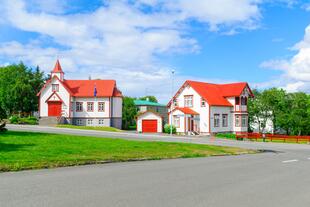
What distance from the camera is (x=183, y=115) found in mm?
54250

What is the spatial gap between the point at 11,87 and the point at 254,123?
48125 mm

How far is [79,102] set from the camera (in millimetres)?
60656

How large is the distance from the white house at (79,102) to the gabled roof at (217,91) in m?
13.0

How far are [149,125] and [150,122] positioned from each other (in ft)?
1.65

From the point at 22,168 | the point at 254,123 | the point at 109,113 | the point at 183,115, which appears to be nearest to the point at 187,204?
the point at 22,168

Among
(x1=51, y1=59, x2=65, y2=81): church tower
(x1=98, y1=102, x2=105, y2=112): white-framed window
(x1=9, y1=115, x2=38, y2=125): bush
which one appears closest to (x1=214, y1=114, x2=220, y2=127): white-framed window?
(x1=98, y1=102, x2=105, y2=112): white-framed window

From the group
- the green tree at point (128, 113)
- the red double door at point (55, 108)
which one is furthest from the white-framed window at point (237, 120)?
the red double door at point (55, 108)

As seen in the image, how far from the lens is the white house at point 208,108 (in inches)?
2168

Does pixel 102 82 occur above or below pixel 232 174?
above

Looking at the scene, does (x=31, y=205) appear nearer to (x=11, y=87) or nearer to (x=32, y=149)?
(x=32, y=149)

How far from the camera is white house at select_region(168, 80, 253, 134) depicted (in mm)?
55062

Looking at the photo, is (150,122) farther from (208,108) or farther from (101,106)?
(101,106)

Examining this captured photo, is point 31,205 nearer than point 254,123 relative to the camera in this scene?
Yes

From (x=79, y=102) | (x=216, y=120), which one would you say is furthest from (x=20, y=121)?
(x=216, y=120)
